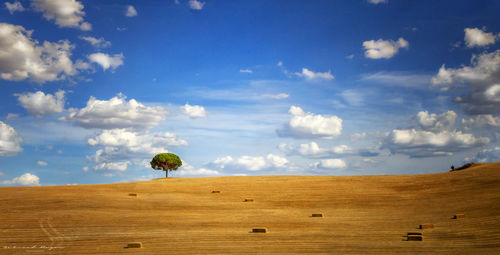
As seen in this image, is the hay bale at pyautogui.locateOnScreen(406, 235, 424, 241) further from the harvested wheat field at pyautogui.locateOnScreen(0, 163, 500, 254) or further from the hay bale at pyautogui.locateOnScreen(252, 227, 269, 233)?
the hay bale at pyautogui.locateOnScreen(252, 227, 269, 233)

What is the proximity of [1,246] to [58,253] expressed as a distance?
12.3 feet

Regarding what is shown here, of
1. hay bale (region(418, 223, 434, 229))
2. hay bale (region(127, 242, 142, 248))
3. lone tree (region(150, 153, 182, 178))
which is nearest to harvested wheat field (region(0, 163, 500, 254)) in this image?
hay bale (region(127, 242, 142, 248))

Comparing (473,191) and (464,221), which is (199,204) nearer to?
(464,221)

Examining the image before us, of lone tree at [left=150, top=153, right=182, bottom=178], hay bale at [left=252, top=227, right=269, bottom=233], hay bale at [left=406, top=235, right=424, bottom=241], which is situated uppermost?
lone tree at [left=150, top=153, right=182, bottom=178]

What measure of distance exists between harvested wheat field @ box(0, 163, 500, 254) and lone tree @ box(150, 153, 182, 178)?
134 ft

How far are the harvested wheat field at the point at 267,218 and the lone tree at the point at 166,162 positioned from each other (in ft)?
134

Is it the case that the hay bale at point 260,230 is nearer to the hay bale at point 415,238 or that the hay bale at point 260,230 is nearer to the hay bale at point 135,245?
the hay bale at point 135,245

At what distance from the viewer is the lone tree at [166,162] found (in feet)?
265

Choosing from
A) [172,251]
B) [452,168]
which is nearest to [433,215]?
[172,251]

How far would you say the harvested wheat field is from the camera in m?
17.2

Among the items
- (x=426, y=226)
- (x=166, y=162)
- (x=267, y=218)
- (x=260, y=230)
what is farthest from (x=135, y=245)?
(x=166, y=162)

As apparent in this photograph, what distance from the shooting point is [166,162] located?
81.4 m

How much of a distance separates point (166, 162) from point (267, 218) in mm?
60024

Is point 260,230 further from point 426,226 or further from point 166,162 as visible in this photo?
point 166,162
